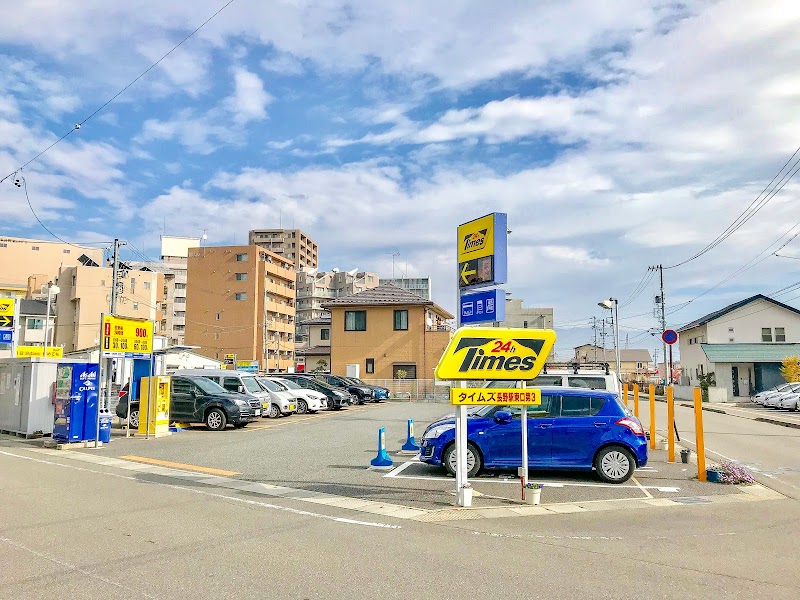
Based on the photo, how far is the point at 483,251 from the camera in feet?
35.7

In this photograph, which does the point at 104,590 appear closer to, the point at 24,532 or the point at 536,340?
the point at 24,532

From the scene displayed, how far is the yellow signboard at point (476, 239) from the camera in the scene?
1077 centimetres

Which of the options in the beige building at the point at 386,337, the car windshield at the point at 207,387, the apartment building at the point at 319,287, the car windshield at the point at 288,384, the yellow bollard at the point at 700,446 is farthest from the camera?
the apartment building at the point at 319,287

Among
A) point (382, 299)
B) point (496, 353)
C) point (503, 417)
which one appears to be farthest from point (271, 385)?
point (382, 299)

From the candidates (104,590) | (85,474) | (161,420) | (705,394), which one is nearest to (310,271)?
(705,394)

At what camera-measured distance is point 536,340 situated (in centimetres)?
993

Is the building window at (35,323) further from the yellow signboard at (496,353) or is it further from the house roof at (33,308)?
the yellow signboard at (496,353)

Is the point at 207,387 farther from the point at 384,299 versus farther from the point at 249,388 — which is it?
the point at 384,299

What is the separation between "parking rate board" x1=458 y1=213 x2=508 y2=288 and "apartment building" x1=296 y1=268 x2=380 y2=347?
8869 cm

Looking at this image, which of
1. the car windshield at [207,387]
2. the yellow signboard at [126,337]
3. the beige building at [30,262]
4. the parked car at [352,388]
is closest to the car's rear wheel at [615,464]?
the yellow signboard at [126,337]

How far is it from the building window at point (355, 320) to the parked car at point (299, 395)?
1888cm

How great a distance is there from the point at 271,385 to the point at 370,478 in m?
17.8

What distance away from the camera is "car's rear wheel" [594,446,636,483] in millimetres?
11102

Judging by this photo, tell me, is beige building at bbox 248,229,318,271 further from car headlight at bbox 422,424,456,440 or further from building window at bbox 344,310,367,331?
car headlight at bbox 422,424,456,440
